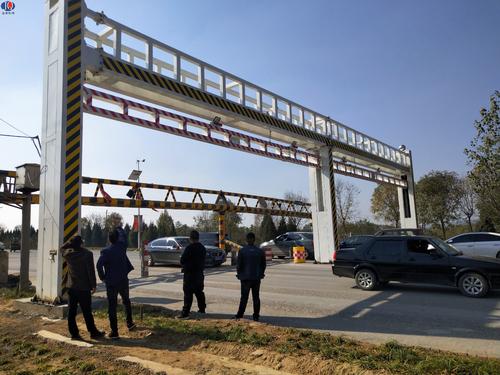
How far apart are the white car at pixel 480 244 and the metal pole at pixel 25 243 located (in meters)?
15.1

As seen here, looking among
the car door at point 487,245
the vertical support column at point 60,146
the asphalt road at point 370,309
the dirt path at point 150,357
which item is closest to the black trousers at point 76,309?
the dirt path at point 150,357

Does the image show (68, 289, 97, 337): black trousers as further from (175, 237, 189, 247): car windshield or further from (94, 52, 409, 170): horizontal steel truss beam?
(175, 237, 189, 247): car windshield

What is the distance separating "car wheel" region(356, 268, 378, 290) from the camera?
11.1 m

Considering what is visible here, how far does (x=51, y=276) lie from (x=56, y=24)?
5.54 metres

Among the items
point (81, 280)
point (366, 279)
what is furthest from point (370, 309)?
point (81, 280)

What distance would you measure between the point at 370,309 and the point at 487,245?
1043cm

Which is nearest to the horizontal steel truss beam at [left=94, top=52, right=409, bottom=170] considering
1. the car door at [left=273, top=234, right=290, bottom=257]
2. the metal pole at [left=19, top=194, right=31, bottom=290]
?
the metal pole at [left=19, top=194, right=31, bottom=290]

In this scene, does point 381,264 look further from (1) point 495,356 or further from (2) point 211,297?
(1) point 495,356

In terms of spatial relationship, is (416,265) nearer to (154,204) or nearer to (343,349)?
(343,349)

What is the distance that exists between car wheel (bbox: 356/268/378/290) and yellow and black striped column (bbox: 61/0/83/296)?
7.33m

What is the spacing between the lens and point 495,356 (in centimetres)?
529

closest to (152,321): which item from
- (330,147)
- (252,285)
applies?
(252,285)

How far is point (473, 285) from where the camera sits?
9.86m

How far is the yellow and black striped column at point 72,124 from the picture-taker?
8711 millimetres
